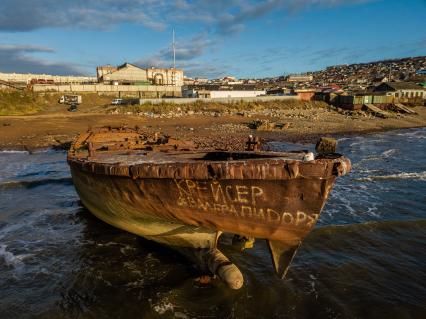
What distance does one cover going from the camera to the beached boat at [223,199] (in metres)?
4.97

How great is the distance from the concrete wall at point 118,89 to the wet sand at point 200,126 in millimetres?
18781

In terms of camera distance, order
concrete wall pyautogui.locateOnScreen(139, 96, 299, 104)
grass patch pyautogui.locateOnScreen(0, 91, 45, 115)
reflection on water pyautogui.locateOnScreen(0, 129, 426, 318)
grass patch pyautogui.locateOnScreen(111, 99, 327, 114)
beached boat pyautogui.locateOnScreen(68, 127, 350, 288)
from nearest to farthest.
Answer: beached boat pyautogui.locateOnScreen(68, 127, 350, 288) → reflection on water pyautogui.locateOnScreen(0, 129, 426, 318) → grass patch pyautogui.locateOnScreen(0, 91, 45, 115) → grass patch pyautogui.locateOnScreen(111, 99, 327, 114) → concrete wall pyautogui.locateOnScreen(139, 96, 299, 104)

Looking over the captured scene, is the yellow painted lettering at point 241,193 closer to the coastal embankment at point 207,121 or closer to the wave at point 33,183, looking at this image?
the wave at point 33,183

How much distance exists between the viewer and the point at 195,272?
22.4ft

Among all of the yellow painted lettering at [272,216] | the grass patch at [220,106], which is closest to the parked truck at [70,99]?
the grass patch at [220,106]

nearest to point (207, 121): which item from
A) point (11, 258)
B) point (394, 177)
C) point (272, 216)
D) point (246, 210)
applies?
point (394, 177)

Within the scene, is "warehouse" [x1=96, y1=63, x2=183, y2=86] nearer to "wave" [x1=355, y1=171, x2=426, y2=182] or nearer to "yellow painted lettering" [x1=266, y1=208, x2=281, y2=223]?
"wave" [x1=355, y1=171, x2=426, y2=182]

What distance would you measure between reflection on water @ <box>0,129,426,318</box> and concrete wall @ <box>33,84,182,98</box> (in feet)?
141

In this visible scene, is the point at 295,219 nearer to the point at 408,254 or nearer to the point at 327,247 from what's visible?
the point at 327,247

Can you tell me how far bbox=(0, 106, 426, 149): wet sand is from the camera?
2464 centimetres

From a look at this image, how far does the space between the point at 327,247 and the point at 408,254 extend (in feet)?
5.93

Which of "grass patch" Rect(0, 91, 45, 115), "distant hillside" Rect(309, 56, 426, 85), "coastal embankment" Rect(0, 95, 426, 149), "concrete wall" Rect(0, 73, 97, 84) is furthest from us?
"distant hillside" Rect(309, 56, 426, 85)

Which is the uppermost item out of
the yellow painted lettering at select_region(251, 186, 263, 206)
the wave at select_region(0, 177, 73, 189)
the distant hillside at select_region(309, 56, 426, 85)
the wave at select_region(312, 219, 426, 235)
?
the distant hillside at select_region(309, 56, 426, 85)

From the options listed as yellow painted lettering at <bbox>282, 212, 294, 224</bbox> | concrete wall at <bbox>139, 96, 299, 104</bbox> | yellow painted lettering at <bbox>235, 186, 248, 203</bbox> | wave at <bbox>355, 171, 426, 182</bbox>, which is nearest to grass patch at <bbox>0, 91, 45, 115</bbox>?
concrete wall at <bbox>139, 96, 299, 104</bbox>
